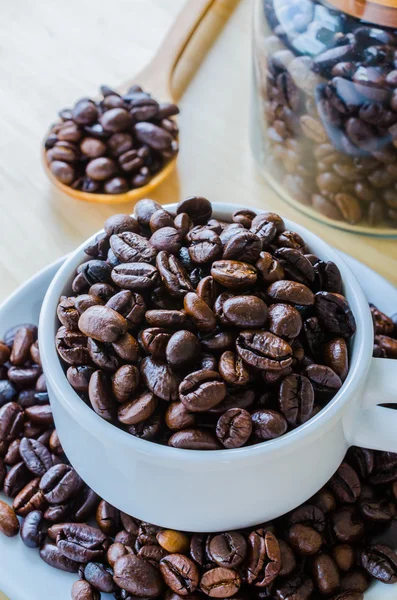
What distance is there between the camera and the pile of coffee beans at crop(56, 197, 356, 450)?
59cm

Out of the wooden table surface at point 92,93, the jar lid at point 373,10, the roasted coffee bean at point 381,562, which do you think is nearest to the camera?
the roasted coffee bean at point 381,562

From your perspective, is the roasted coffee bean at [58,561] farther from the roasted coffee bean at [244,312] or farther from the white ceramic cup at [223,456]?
the roasted coffee bean at [244,312]

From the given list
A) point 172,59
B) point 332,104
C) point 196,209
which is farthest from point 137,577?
point 172,59

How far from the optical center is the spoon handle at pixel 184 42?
1.34 m

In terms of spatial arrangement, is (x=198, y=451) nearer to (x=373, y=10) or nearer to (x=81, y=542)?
(x=81, y=542)

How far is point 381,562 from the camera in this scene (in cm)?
68

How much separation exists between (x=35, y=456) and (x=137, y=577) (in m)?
0.19

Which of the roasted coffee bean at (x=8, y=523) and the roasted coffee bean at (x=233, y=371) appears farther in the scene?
the roasted coffee bean at (x=8, y=523)

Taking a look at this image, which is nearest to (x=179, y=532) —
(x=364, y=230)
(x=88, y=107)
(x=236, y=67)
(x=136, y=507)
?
(x=136, y=507)

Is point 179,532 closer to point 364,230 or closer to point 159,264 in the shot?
point 159,264

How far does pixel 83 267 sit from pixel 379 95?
52 cm

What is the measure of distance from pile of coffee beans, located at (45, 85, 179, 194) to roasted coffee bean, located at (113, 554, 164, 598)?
0.66 meters

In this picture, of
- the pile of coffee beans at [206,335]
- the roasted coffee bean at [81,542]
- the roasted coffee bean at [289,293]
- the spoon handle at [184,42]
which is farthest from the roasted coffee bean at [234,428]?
the spoon handle at [184,42]

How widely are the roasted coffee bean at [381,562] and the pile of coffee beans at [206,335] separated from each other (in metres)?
0.18
